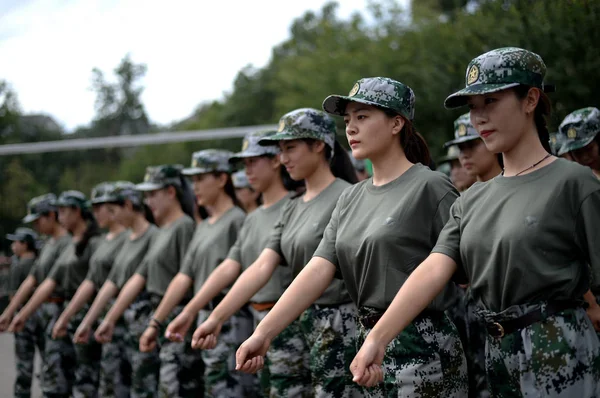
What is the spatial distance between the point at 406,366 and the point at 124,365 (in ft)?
16.6

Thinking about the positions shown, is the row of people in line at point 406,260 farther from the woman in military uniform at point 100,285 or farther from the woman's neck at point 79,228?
the woman's neck at point 79,228

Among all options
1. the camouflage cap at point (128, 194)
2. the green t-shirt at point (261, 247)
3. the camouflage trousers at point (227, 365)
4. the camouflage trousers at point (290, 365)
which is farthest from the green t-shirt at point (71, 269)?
the camouflage trousers at point (290, 365)

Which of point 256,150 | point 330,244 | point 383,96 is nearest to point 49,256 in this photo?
point 256,150

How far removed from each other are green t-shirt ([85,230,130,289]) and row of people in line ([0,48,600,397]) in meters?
2.10

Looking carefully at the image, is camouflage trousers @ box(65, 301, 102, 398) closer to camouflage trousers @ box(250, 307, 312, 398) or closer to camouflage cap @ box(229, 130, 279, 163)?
camouflage cap @ box(229, 130, 279, 163)

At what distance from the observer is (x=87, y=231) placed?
30.3 feet

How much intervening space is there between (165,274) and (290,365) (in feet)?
7.99

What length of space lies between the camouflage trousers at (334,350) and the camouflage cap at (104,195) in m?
4.37

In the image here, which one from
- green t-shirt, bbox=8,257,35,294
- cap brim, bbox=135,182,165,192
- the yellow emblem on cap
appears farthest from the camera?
green t-shirt, bbox=8,257,35,294

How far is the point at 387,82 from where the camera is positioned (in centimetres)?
388

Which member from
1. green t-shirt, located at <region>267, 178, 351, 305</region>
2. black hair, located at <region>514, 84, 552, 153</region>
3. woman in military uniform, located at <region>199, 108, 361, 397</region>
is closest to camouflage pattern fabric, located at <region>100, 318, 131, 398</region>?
woman in military uniform, located at <region>199, 108, 361, 397</region>

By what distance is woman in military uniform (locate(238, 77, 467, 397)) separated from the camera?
11.6 ft

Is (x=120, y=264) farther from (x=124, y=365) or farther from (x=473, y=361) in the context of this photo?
(x=473, y=361)

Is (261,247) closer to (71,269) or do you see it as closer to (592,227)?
(592,227)
